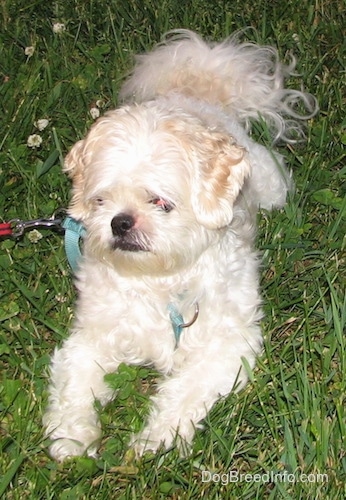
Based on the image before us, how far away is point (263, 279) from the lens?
421 cm

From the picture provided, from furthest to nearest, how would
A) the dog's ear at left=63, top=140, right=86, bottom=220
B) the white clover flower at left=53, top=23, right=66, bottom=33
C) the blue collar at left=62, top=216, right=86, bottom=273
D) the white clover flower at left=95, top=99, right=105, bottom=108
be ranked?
1. the white clover flower at left=53, top=23, right=66, bottom=33
2. the white clover flower at left=95, top=99, right=105, bottom=108
3. the blue collar at left=62, top=216, right=86, bottom=273
4. the dog's ear at left=63, top=140, right=86, bottom=220

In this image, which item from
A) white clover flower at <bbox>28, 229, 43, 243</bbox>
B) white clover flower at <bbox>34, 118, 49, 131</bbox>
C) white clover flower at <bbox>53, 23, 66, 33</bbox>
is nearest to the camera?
white clover flower at <bbox>28, 229, 43, 243</bbox>

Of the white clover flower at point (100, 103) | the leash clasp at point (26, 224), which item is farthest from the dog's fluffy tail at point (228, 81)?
the leash clasp at point (26, 224)

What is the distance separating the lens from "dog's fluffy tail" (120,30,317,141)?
480 cm

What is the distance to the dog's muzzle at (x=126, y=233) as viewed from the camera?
3.38 m

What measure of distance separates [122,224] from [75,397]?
2.27 ft

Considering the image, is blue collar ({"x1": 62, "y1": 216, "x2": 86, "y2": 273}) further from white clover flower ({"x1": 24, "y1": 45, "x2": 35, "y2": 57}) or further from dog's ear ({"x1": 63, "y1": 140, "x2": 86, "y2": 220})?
white clover flower ({"x1": 24, "y1": 45, "x2": 35, "y2": 57})

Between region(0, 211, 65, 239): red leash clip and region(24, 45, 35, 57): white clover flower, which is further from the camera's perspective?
region(24, 45, 35, 57): white clover flower

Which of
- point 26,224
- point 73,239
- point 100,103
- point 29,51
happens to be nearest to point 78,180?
point 73,239

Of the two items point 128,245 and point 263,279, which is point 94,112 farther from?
point 128,245

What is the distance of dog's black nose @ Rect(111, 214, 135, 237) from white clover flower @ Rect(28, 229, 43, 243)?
97 centimetres

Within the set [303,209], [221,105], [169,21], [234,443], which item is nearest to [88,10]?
[169,21]

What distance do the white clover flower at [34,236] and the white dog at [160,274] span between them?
490 mm

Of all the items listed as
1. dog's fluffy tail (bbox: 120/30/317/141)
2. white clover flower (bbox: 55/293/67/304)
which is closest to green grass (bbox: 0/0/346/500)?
white clover flower (bbox: 55/293/67/304)
